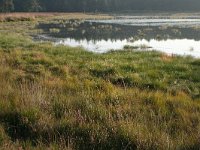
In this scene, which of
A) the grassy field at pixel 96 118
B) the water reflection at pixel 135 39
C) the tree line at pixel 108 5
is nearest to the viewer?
the grassy field at pixel 96 118

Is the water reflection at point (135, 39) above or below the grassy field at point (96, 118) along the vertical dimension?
below

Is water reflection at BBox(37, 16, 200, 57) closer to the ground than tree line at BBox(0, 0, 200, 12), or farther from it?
closer to the ground

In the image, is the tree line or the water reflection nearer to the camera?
the water reflection

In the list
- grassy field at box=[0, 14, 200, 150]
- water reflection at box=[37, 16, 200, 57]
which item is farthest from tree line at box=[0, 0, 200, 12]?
grassy field at box=[0, 14, 200, 150]

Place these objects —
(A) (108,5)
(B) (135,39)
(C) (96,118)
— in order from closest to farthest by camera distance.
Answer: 1. (C) (96,118)
2. (B) (135,39)
3. (A) (108,5)

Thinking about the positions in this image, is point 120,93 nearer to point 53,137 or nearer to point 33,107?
point 33,107

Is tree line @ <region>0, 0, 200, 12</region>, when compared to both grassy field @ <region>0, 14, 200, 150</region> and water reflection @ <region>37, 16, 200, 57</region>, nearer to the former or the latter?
water reflection @ <region>37, 16, 200, 57</region>

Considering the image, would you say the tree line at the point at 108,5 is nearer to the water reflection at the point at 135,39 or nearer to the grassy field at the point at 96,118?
the water reflection at the point at 135,39

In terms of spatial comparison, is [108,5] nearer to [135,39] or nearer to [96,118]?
[135,39]

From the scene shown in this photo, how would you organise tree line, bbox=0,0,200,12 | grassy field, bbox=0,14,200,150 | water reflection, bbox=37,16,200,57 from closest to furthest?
grassy field, bbox=0,14,200,150, water reflection, bbox=37,16,200,57, tree line, bbox=0,0,200,12

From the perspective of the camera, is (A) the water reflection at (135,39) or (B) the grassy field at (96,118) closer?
(B) the grassy field at (96,118)

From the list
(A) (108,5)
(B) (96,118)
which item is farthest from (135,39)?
(A) (108,5)

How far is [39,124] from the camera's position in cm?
747

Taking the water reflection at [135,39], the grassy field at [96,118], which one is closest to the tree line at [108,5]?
the water reflection at [135,39]
